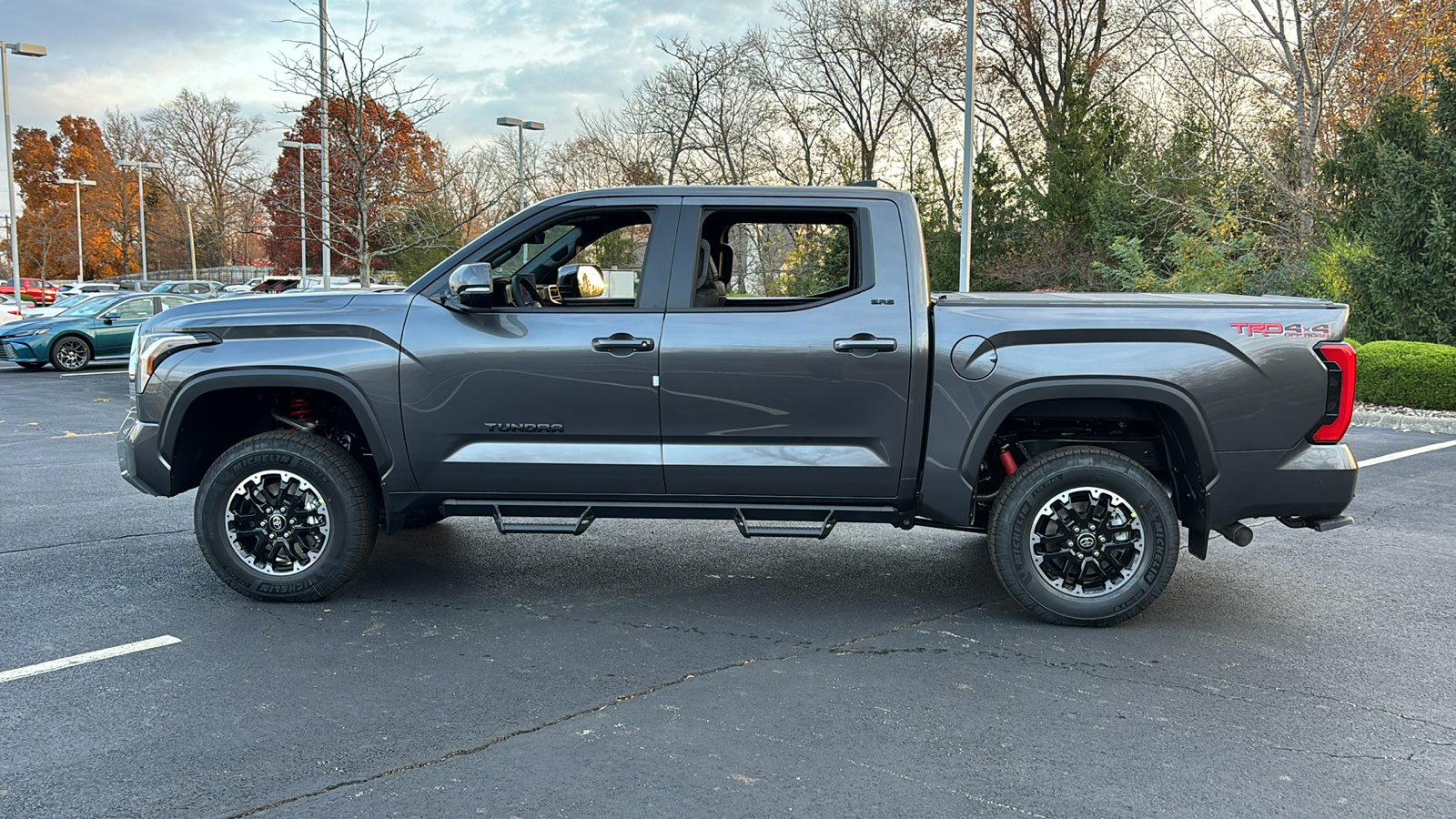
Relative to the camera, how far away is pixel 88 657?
453 centimetres

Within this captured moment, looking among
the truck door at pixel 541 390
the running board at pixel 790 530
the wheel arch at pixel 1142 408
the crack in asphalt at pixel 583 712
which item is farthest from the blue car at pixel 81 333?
the wheel arch at pixel 1142 408

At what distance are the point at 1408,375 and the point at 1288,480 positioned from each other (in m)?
10.6

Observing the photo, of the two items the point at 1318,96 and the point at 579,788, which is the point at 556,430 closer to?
the point at 579,788

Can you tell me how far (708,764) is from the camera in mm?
3523

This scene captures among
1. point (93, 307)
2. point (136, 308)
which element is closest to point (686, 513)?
point (136, 308)

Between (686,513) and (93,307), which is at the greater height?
(93,307)

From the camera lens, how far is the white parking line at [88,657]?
14.2ft

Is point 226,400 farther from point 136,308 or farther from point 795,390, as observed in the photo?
point 136,308

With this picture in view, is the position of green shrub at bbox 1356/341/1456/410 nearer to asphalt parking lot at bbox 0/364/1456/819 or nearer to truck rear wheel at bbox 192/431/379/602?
asphalt parking lot at bbox 0/364/1456/819

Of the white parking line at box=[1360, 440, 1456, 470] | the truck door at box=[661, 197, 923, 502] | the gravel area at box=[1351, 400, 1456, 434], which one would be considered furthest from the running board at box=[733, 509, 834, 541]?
the gravel area at box=[1351, 400, 1456, 434]

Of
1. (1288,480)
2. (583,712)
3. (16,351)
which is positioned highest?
(16,351)

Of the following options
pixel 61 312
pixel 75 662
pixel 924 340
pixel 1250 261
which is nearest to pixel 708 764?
pixel 924 340

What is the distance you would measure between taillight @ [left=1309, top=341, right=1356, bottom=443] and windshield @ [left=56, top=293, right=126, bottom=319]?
21647mm

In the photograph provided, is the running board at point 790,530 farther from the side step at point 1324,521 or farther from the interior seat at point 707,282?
the side step at point 1324,521
